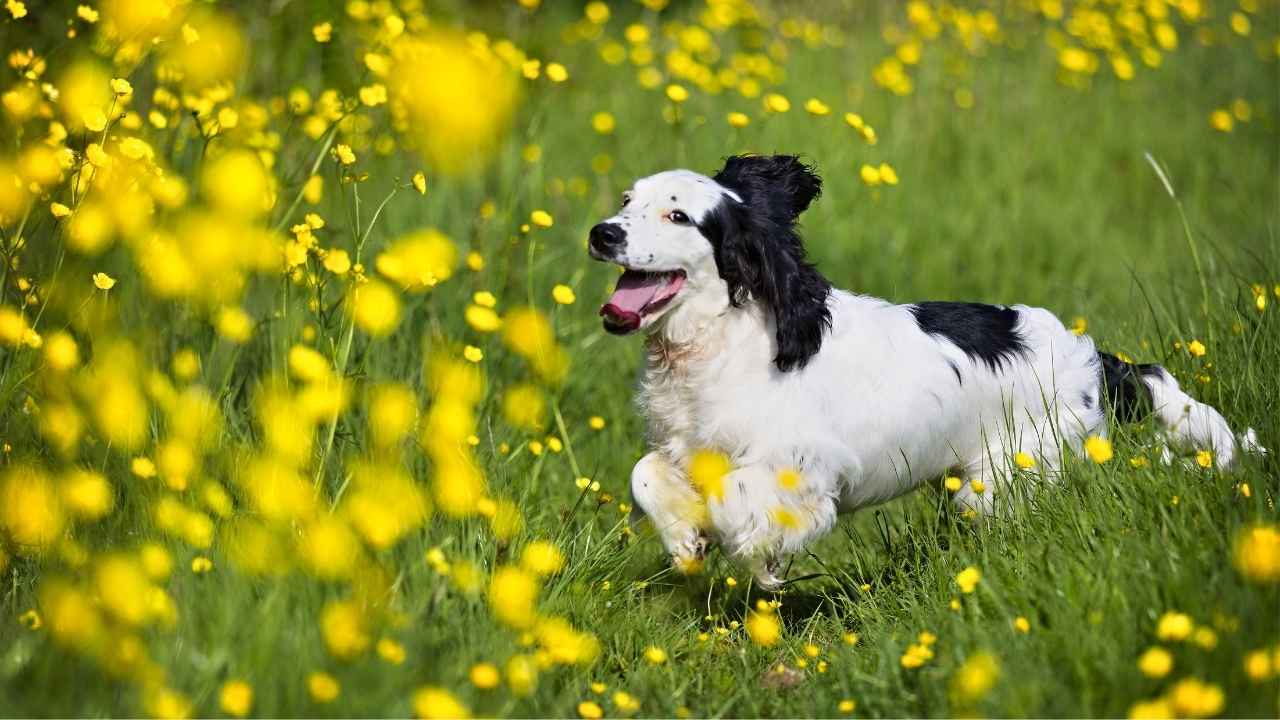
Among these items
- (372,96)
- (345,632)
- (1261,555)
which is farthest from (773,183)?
(345,632)

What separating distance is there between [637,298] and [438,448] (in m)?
0.70

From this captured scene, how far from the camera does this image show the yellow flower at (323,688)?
2.28 meters

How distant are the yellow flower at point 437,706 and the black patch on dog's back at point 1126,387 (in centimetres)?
214

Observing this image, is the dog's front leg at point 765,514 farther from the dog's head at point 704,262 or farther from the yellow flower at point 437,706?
the yellow flower at point 437,706

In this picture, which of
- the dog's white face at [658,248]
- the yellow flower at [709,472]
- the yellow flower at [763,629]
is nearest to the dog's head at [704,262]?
the dog's white face at [658,248]

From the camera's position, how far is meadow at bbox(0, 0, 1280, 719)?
2543mm

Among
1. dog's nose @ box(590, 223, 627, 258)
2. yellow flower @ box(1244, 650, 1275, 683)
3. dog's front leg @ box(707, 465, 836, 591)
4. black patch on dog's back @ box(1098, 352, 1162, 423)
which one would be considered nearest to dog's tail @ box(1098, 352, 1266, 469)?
black patch on dog's back @ box(1098, 352, 1162, 423)

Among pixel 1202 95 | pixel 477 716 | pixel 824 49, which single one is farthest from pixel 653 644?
pixel 1202 95

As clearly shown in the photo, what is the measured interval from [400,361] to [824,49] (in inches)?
176

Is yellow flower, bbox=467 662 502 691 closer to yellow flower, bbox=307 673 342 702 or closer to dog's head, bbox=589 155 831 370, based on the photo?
yellow flower, bbox=307 673 342 702

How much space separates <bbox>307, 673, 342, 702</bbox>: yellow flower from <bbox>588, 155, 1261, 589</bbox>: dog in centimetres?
117

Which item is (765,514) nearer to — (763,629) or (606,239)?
(763,629)

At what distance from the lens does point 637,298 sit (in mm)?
3441

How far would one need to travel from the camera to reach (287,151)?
5141mm
